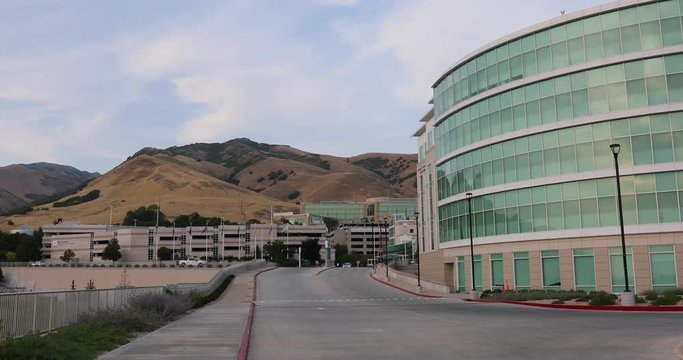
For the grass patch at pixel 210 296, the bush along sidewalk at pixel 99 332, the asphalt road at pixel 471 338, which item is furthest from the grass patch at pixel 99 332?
the asphalt road at pixel 471 338

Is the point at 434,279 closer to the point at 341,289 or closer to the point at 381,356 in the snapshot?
the point at 341,289

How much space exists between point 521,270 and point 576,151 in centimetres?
1004

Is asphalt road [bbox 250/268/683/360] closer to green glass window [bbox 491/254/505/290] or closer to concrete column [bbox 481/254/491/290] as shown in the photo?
green glass window [bbox 491/254/505/290]

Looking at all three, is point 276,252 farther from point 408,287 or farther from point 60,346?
point 60,346

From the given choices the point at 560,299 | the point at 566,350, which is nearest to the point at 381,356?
the point at 566,350

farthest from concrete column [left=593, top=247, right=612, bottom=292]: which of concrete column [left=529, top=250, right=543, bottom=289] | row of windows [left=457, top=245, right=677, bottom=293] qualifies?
concrete column [left=529, top=250, right=543, bottom=289]

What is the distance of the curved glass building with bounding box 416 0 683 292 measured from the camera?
133 feet

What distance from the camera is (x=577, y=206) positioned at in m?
43.8

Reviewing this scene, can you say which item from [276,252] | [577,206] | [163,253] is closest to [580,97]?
[577,206]

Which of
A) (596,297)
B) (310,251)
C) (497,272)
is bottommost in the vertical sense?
(596,297)

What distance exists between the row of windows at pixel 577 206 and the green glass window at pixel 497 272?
1.95m

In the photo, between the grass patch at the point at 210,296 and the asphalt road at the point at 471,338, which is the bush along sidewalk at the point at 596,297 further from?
the grass patch at the point at 210,296

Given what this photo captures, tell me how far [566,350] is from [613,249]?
98.3 ft

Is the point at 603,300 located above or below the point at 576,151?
below
